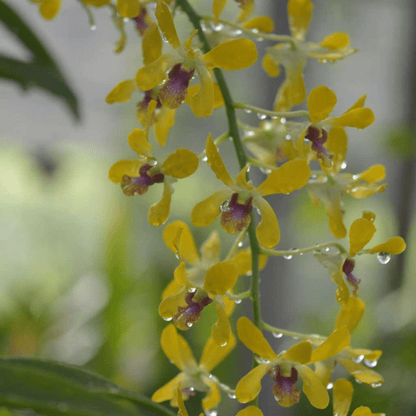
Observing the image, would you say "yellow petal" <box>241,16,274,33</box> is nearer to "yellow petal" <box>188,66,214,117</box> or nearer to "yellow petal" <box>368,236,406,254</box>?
"yellow petal" <box>188,66,214,117</box>

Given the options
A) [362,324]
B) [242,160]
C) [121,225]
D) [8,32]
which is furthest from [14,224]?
[242,160]

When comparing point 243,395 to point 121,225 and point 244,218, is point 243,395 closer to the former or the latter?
point 244,218

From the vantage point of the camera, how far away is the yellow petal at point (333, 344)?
353mm

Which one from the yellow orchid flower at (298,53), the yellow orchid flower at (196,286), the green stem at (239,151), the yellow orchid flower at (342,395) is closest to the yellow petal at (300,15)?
the yellow orchid flower at (298,53)

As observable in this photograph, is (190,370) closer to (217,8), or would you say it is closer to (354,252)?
(354,252)

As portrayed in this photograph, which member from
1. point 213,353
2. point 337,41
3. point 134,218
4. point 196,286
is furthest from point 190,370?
point 134,218

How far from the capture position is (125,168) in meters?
0.41

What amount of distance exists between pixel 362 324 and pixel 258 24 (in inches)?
80.7

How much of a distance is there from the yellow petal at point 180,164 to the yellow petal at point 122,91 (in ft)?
0.37

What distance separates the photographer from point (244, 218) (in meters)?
0.38

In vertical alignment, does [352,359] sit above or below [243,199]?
below

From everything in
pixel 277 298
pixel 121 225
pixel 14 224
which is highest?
pixel 121 225

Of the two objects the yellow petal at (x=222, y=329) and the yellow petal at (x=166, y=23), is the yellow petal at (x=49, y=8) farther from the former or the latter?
the yellow petal at (x=222, y=329)

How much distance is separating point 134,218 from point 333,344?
8.86 feet
